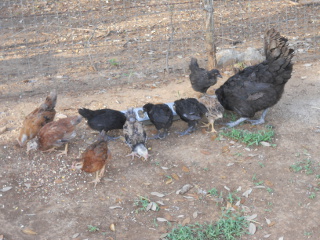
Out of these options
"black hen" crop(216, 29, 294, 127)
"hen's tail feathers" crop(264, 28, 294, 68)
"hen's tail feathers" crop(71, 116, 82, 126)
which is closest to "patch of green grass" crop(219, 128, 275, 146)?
"black hen" crop(216, 29, 294, 127)

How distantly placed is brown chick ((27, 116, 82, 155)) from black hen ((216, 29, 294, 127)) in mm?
2521

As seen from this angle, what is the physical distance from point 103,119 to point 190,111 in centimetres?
132

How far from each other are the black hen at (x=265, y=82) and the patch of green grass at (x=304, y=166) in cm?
119

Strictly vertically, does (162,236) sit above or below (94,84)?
below

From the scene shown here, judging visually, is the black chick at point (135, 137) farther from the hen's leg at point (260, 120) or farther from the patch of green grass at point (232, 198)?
the hen's leg at point (260, 120)

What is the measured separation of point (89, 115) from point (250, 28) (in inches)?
225

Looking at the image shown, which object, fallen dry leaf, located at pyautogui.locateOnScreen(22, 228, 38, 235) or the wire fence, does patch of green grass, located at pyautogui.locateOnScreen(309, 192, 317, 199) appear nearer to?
fallen dry leaf, located at pyautogui.locateOnScreen(22, 228, 38, 235)

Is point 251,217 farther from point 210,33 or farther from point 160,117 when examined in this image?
point 210,33

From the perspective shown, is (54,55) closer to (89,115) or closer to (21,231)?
(89,115)

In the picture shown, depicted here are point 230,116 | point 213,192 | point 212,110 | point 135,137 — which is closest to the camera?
point 213,192

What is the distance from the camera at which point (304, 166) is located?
5660 millimetres

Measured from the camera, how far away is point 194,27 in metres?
10.7

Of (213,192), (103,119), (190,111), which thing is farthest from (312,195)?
(103,119)

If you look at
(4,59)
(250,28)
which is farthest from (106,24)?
(250,28)
